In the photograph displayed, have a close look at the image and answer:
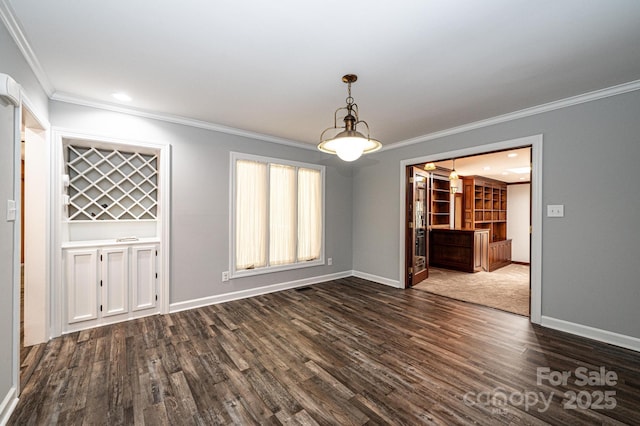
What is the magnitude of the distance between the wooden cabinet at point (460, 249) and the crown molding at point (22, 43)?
6853 mm

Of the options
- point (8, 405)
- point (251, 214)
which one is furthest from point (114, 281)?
point (251, 214)

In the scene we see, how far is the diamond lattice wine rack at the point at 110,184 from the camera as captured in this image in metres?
3.04

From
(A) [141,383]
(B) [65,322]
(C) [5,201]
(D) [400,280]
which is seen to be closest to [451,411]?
(A) [141,383]

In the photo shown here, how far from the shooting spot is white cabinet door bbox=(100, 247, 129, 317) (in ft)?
9.77

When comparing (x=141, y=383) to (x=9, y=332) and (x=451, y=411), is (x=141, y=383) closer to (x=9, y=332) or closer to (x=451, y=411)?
(x=9, y=332)

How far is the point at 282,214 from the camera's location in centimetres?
446

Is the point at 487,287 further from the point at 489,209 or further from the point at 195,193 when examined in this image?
the point at 195,193

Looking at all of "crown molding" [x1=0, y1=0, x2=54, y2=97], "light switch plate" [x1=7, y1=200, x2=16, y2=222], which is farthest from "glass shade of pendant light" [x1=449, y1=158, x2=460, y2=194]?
"light switch plate" [x1=7, y1=200, x2=16, y2=222]

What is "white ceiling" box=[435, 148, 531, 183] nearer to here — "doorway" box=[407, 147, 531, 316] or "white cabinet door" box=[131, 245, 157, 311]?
"doorway" box=[407, 147, 531, 316]

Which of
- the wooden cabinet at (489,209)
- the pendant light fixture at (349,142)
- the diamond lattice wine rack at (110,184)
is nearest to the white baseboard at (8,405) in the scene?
the diamond lattice wine rack at (110,184)

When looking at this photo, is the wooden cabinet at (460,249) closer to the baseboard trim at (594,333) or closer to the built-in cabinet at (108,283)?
the baseboard trim at (594,333)

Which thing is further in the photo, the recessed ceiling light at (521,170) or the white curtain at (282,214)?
the recessed ceiling light at (521,170)

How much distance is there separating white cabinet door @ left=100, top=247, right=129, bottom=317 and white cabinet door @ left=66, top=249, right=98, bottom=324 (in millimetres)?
69

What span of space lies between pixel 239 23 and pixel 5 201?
190 centimetres
